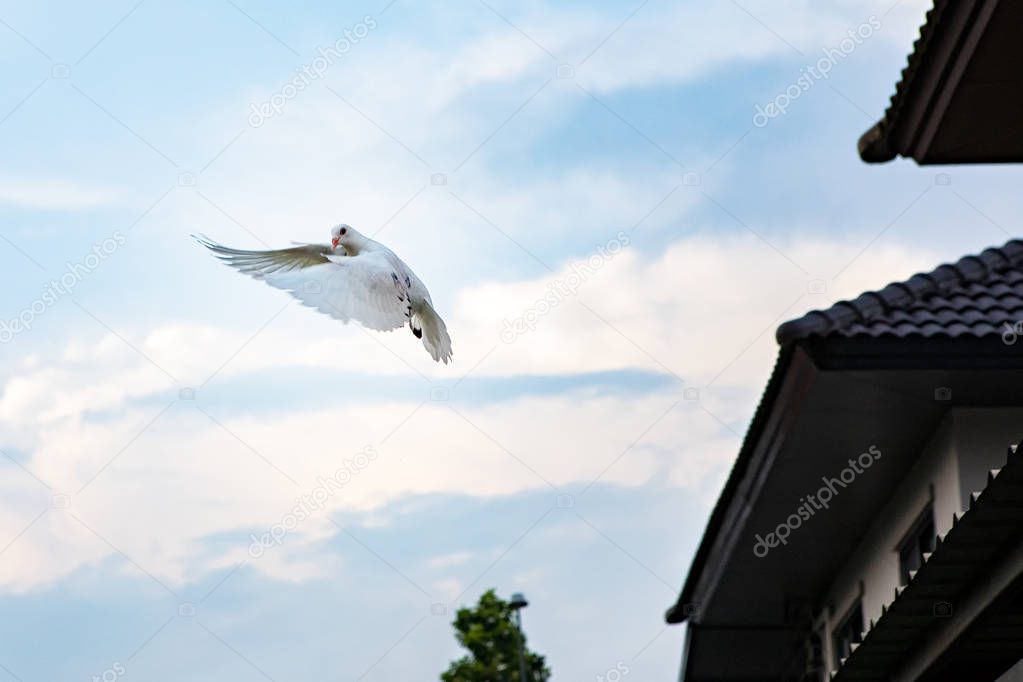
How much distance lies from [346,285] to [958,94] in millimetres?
5239

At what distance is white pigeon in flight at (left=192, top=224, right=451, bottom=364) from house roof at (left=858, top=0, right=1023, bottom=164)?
4150 mm

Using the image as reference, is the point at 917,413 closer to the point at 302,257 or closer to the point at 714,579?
the point at 714,579

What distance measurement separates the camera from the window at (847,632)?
16.0 metres

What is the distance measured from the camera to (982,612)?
806cm

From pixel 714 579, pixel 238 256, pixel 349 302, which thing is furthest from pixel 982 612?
pixel 714 579

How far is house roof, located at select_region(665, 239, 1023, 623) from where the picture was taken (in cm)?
1138

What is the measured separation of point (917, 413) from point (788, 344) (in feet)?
5.76

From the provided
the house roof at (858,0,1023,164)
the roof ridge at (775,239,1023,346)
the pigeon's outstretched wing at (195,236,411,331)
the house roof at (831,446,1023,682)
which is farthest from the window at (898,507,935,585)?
the pigeon's outstretched wing at (195,236,411,331)

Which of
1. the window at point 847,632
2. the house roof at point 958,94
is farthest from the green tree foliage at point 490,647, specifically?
the house roof at point 958,94

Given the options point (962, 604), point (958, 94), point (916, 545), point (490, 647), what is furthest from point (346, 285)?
point (490, 647)

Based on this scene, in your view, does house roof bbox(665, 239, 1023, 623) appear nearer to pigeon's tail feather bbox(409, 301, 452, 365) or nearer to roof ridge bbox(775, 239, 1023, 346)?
roof ridge bbox(775, 239, 1023, 346)

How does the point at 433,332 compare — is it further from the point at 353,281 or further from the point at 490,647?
the point at 490,647

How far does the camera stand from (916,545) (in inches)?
552

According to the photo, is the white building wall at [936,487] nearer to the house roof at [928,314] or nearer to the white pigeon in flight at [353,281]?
the house roof at [928,314]
